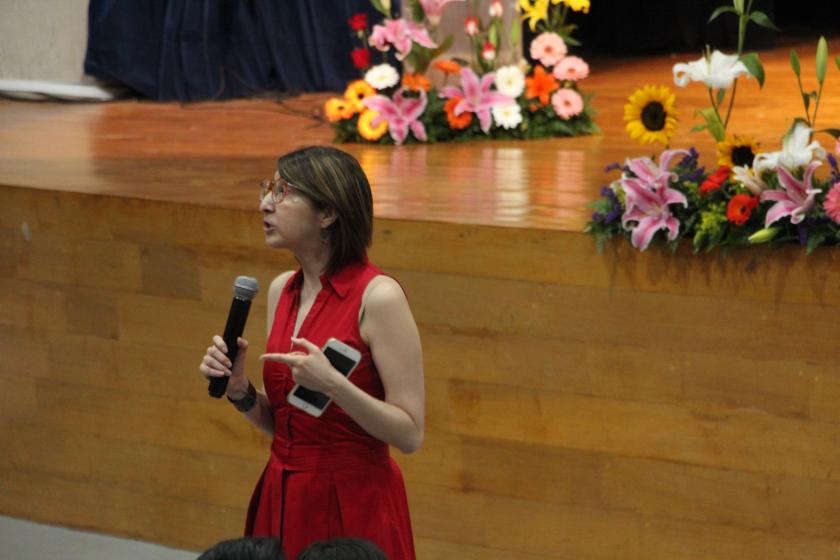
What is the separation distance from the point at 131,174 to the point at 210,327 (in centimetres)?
59

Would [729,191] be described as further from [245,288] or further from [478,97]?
[478,97]

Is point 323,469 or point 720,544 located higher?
point 323,469

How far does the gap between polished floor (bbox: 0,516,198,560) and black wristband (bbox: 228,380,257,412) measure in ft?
4.73

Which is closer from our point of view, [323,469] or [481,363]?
[323,469]

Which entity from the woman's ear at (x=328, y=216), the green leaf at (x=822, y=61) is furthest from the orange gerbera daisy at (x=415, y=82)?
the woman's ear at (x=328, y=216)

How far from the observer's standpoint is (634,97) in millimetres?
3166

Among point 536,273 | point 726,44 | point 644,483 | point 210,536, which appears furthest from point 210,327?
point 726,44

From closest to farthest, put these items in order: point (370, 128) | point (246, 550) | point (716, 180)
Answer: point (246, 550), point (716, 180), point (370, 128)

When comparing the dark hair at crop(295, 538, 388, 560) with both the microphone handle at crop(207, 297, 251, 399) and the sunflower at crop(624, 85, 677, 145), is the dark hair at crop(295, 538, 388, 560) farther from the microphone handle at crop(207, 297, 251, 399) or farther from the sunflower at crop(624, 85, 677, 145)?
the sunflower at crop(624, 85, 677, 145)

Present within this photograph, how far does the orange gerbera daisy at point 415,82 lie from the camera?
14.3ft

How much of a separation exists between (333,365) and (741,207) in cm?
115

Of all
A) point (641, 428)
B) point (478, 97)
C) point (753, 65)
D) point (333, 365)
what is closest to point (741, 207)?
point (753, 65)

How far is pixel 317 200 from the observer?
6.95ft

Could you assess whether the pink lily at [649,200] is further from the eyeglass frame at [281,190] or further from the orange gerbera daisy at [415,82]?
the orange gerbera daisy at [415,82]
